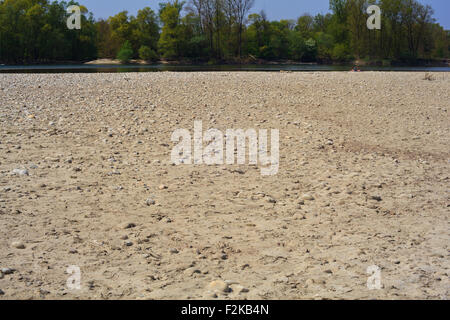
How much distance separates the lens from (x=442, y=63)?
71.4 meters

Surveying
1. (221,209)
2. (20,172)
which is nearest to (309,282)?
(221,209)

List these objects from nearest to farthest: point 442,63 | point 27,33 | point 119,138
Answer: point 119,138 < point 442,63 < point 27,33

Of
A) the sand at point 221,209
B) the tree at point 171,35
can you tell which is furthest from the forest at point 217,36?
the sand at point 221,209

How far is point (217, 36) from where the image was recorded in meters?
81.4

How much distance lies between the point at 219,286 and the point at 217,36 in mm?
81328

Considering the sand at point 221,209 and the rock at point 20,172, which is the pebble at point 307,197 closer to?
the sand at point 221,209

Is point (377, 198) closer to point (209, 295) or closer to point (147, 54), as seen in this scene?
point (209, 295)

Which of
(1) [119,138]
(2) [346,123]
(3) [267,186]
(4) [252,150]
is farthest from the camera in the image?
(2) [346,123]

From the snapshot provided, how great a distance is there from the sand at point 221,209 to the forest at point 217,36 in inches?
2546

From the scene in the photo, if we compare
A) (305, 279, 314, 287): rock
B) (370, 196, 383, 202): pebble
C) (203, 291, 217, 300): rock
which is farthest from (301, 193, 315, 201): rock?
(203, 291, 217, 300): rock

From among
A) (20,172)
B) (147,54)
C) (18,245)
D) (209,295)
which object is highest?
(147,54)

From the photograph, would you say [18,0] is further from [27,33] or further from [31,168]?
[31,168]
